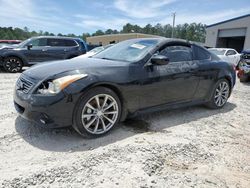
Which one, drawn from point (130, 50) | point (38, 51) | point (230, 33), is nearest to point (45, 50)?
point (38, 51)

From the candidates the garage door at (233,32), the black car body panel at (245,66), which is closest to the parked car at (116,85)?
the black car body panel at (245,66)

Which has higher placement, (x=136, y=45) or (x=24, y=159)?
(x=136, y=45)

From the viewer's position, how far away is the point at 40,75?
10.9 feet

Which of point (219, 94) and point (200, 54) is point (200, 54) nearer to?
point (200, 54)

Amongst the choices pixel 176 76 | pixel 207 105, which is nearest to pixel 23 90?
pixel 176 76

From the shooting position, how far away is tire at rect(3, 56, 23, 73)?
32.6ft

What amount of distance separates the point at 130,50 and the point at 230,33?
27.4 metres

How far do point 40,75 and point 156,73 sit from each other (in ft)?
5.93

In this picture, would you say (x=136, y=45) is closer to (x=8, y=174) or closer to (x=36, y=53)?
(x=8, y=174)

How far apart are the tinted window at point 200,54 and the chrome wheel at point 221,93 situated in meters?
0.72

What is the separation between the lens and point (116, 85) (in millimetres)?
3492

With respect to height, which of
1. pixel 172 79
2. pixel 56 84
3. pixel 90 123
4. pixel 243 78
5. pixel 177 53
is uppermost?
pixel 177 53

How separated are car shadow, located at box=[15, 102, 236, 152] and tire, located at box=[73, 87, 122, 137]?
5.4 inches

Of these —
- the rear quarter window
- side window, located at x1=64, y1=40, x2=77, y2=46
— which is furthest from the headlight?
side window, located at x1=64, y1=40, x2=77, y2=46
